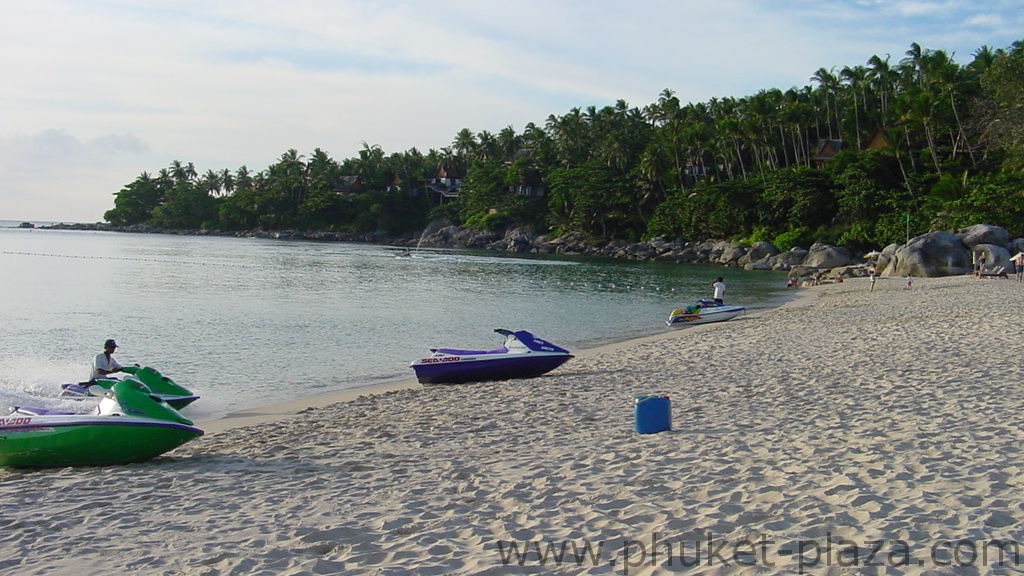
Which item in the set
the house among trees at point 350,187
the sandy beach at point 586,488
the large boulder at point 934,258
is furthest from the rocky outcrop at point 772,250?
the sandy beach at point 586,488

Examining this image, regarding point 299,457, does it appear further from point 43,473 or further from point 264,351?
point 264,351

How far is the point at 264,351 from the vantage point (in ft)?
76.3

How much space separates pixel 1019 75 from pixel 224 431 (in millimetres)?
54726

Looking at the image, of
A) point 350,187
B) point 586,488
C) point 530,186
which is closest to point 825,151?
point 530,186

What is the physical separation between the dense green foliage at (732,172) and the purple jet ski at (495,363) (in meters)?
44.1

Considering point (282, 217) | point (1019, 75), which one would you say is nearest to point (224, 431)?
point (1019, 75)

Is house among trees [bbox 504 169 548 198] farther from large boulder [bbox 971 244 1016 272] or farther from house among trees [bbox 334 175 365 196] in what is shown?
large boulder [bbox 971 244 1016 272]

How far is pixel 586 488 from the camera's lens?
7656mm

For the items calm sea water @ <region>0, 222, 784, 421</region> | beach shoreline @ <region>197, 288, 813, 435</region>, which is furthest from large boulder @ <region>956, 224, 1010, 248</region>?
beach shoreline @ <region>197, 288, 813, 435</region>

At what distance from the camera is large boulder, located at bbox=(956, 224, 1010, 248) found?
49.6m

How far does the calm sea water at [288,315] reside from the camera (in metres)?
19.8

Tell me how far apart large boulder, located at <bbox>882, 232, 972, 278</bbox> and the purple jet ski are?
3815cm

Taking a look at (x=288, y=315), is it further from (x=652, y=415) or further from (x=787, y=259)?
(x=787, y=259)

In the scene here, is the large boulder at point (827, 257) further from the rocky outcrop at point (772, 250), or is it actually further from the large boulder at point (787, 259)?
the large boulder at point (787, 259)
